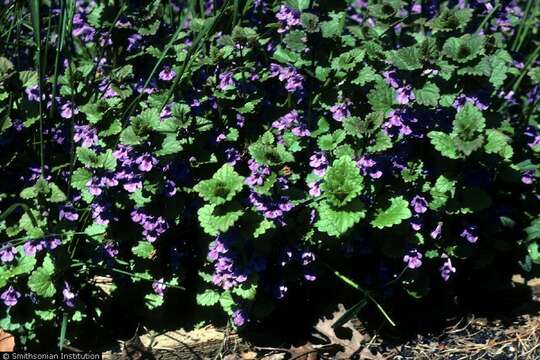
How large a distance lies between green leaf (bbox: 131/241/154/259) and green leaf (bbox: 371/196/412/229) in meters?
0.87

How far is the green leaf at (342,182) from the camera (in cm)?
268

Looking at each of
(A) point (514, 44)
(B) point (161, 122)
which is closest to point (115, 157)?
(B) point (161, 122)

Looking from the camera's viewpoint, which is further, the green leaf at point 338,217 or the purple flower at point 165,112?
the purple flower at point 165,112

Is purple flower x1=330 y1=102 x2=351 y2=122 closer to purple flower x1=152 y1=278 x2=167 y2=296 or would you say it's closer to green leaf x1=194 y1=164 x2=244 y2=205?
green leaf x1=194 y1=164 x2=244 y2=205

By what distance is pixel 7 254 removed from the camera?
2754 millimetres

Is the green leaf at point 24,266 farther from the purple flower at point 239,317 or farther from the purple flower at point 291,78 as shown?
the purple flower at point 291,78

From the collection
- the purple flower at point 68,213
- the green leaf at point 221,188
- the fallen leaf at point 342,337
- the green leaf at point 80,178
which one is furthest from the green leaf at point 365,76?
the purple flower at point 68,213

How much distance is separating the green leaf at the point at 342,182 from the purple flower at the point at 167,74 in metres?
0.80

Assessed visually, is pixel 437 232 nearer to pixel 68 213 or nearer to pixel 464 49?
pixel 464 49

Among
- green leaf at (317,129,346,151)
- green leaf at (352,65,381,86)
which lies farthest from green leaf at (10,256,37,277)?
green leaf at (352,65,381,86)

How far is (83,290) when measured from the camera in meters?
3.05

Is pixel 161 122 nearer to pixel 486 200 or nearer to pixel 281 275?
pixel 281 275

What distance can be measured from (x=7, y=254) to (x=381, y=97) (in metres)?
1.50

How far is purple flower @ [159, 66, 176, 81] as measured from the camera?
3072 mm
